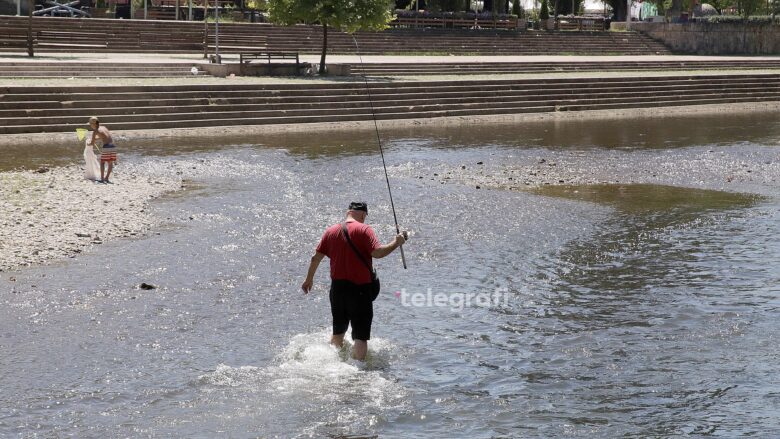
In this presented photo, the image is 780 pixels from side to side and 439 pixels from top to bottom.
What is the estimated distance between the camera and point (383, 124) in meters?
29.4

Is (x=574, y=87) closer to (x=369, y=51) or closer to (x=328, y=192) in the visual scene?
(x=369, y=51)

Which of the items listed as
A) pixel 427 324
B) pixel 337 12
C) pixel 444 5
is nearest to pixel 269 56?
pixel 337 12

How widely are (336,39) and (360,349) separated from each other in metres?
37.1

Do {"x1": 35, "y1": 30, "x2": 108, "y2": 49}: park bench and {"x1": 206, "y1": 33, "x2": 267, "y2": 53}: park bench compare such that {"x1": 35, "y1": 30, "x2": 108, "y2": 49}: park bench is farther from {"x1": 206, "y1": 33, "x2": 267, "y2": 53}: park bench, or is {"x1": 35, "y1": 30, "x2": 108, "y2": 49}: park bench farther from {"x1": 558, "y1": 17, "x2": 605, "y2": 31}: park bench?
{"x1": 558, "y1": 17, "x2": 605, "y2": 31}: park bench

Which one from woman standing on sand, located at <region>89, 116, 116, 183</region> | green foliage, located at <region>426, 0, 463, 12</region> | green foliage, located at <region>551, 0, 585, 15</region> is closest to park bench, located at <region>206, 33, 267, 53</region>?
green foliage, located at <region>426, 0, 463, 12</region>

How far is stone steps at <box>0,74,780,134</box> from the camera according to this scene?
25.7 m

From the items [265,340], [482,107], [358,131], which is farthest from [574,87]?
[265,340]

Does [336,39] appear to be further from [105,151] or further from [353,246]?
[353,246]

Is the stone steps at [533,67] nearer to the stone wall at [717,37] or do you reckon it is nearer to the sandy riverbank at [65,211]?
the stone wall at [717,37]

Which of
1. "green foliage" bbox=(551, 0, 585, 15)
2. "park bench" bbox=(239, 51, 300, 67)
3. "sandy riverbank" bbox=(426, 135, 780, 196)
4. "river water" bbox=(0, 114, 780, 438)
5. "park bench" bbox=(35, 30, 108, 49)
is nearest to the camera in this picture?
"river water" bbox=(0, 114, 780, 438)

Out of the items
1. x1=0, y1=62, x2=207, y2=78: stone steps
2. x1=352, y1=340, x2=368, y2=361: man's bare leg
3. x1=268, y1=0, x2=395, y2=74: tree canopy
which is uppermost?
x1=268, y1=0, x2=395, y2=74: tree canopy

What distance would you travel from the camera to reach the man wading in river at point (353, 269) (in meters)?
8.61

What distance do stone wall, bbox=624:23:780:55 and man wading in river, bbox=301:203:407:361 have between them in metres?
51.2

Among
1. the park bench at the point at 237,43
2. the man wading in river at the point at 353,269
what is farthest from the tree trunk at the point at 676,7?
the man wading in river at the point at 353,269
